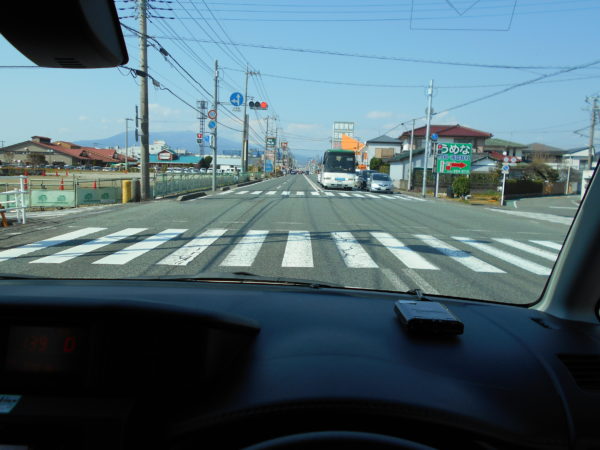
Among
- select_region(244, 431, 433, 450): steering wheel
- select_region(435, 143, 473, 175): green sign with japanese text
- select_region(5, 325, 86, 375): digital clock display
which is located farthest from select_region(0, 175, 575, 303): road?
select_region(435, 143, 473, 175): green sign with japanese text

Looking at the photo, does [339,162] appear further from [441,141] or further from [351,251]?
[441,141]

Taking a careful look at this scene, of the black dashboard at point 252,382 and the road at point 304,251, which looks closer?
the black dashboard at point 252,382

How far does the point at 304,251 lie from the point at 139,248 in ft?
9.75

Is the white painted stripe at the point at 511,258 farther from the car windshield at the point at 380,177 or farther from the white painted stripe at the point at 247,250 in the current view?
the car windshield at the point at 380,177

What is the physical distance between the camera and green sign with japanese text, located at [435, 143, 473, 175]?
118 feet

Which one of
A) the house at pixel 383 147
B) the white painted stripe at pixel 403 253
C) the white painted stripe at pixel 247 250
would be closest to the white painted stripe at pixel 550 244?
the white painted stripe at pixel 403 253

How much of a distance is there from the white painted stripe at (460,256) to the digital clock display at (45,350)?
6.41 meters

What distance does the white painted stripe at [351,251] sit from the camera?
737cm

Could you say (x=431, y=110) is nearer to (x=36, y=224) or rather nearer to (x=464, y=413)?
(x=36, y=224)

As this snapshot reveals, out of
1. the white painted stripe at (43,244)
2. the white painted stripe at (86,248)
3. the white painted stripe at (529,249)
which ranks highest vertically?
the white painted stripe at (529,249)

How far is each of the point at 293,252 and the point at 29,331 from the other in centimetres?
670

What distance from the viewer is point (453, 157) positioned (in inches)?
1427

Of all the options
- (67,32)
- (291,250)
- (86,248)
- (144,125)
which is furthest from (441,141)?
Answer: (67,32)

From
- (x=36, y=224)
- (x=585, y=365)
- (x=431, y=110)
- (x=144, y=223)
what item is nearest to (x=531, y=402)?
(x=585, y=365)
